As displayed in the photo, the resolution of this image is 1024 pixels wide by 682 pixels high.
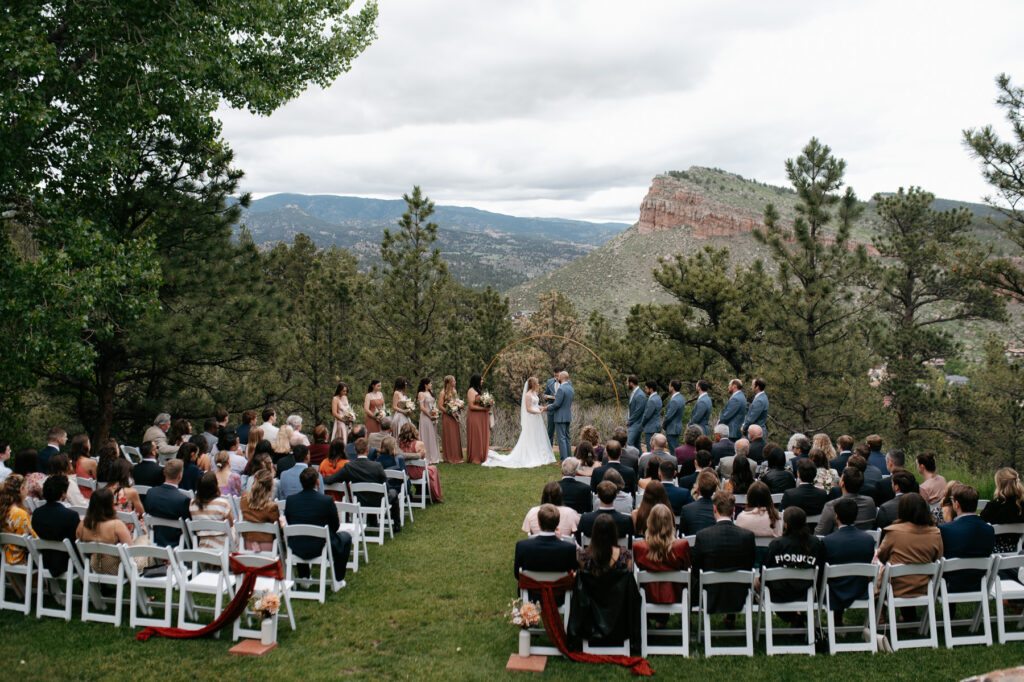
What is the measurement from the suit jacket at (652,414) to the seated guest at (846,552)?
7.10m

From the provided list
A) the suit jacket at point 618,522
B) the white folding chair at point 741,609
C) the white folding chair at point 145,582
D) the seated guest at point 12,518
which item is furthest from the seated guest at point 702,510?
the seated guest at point 12,518

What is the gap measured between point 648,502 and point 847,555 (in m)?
1.78

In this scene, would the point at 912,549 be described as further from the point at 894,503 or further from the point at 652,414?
the point at 652,414

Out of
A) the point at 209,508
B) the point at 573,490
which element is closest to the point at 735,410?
the point at 573,490

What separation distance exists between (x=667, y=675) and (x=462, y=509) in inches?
232

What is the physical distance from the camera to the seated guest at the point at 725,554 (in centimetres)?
594

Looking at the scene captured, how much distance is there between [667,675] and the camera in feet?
18.1

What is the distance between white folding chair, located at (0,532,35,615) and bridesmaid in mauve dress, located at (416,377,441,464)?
7612 millimetres

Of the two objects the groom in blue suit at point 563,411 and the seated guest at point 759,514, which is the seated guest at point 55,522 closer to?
the seated guest at point 759,514

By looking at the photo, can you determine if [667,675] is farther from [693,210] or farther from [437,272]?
[693,210]

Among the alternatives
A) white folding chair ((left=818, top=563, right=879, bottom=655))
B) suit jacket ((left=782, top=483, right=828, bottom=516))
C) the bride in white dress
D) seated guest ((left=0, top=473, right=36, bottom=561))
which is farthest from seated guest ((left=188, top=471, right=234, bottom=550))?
the bride in white dress

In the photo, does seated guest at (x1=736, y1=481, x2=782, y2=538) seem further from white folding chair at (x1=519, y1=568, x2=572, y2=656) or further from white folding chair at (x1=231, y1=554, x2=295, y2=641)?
white folding chair at (x1=231, y1=554, x2=295, y2=641)

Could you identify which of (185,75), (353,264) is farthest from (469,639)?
(353,264)

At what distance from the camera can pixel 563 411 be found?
566 inches
